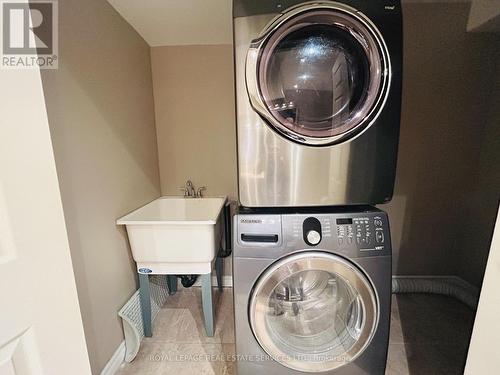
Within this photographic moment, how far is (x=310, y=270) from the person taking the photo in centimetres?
99

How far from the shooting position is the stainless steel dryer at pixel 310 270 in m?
0.94

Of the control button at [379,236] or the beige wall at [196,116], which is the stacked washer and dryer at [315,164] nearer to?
the control button at [379,236]

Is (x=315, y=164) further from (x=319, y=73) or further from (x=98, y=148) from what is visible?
(x=98, y=148)

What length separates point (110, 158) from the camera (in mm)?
1269

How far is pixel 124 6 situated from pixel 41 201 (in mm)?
1337

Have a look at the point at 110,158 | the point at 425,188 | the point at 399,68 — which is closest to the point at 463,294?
the point at 425,188

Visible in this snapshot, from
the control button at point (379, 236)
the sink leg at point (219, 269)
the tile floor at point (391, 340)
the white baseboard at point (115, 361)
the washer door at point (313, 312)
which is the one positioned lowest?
the tile floor at point (391, 340)

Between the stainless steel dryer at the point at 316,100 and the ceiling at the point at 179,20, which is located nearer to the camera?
the stainless steel dryer at the point at 316,100

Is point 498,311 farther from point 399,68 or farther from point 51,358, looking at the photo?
point 51,358

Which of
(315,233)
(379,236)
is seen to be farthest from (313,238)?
(379,236)

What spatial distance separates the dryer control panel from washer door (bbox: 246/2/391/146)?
1.08ft

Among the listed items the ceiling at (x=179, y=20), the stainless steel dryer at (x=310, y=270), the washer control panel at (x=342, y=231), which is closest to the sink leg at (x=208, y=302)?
the stainless steel dryer at (x=310, y=270)

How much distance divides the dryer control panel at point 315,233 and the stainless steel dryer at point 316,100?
84mm
